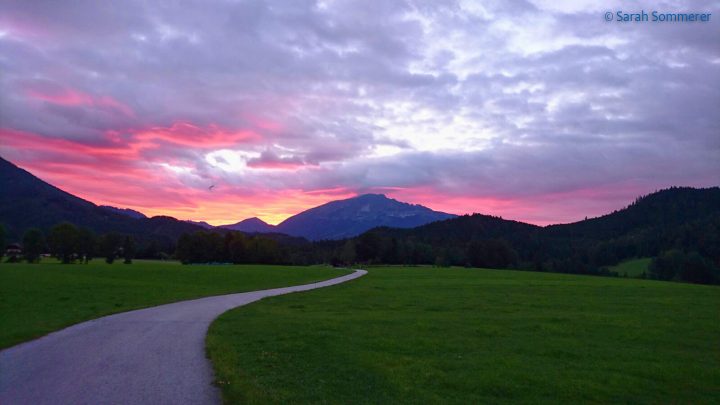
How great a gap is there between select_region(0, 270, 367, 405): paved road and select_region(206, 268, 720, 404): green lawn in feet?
2.52

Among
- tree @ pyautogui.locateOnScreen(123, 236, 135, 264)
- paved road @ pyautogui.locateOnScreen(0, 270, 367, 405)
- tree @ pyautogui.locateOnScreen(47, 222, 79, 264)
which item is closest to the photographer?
paved road @ pyautogui.locateOnScreen(0, 270, 367, 405)

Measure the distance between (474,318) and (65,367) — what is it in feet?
55.6

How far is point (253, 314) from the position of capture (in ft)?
80.4

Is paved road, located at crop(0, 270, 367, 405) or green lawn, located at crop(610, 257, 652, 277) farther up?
green lawn, located at crop(610, 257, 652, 277)

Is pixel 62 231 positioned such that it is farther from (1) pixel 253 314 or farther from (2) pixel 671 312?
(2) pixel 671 312

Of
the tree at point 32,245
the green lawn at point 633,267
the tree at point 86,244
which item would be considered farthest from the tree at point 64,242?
the green lawn at point 633,267

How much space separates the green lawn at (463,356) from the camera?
11.1 m

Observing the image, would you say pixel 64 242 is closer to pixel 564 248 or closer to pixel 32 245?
pixel 32 245

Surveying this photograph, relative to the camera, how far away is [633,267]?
13838 centimetres

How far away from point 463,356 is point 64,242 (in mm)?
117557

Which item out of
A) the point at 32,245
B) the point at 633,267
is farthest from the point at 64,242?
the point at 633,267

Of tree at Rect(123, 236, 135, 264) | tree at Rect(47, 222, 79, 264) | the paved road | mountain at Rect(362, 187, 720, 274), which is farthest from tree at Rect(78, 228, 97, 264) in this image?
the paved road

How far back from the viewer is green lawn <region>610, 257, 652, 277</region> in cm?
12845

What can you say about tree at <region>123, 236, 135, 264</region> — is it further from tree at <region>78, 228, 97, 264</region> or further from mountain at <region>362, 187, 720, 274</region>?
mountain at <region>362, 187, 720, 274</region>
